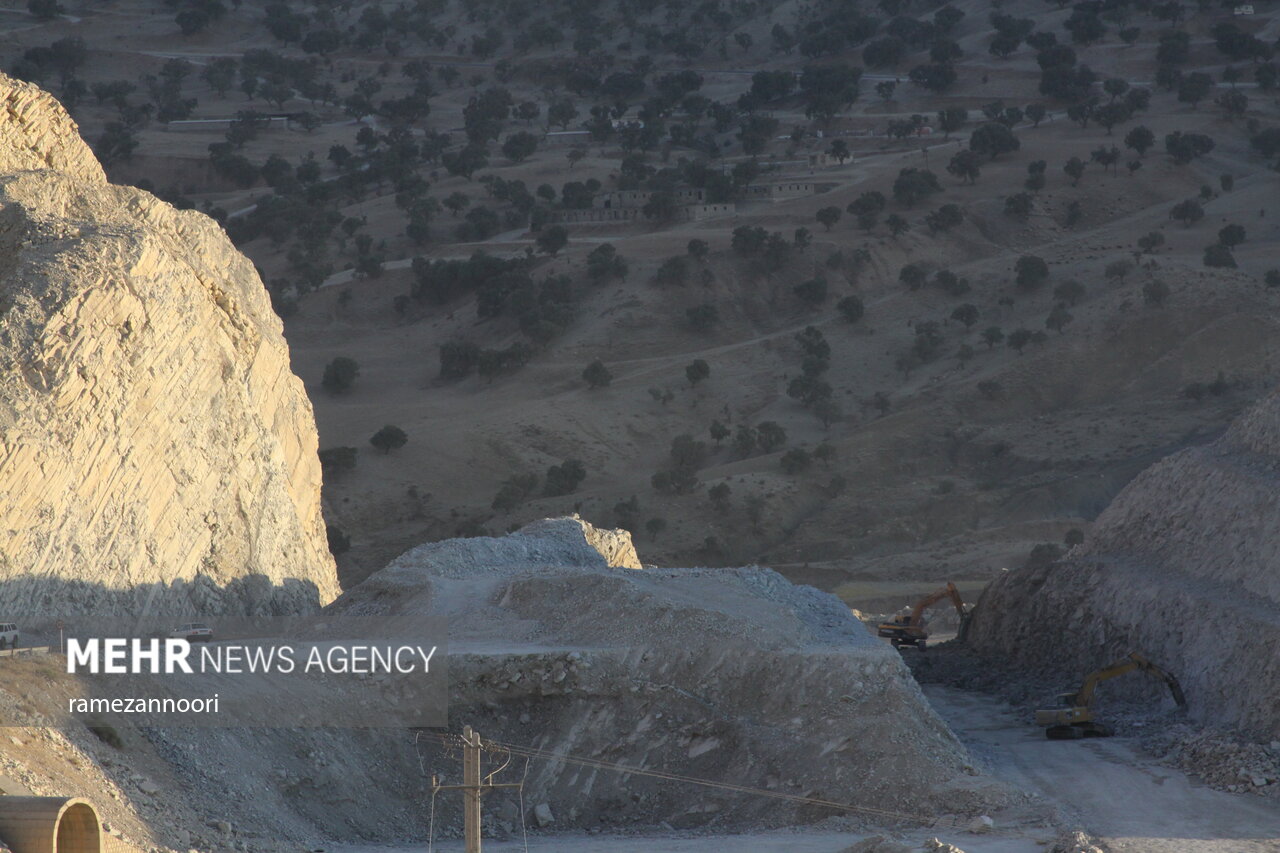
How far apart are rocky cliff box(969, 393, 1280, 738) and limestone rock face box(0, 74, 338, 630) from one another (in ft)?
57.2

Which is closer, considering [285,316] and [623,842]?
[623,842]

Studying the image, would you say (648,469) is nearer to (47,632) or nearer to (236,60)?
(47,632)

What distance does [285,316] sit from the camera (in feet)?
263

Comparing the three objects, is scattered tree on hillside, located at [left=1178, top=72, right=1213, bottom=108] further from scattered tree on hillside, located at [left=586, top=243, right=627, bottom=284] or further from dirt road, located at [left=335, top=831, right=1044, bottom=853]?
dirt road, located at [left=335, top=831, right=1044, bottom=853]

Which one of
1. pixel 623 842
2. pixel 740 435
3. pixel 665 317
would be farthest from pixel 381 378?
pixel 623 842

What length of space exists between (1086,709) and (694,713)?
9.39 metres

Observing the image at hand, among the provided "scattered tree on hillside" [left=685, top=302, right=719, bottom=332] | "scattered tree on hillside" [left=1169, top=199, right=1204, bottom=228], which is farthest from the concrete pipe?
"scattered tree on hillside" [left=1169, top=199, right=1204, bottom=228]

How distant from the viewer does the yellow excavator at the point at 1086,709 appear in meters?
29.8

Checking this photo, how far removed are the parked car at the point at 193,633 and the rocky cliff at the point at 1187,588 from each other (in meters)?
18.3

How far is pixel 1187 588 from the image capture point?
32.1 meters

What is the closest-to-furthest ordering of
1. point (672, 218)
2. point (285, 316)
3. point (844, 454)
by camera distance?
point (844, 454) < point (285, 316) < point (672, 218)

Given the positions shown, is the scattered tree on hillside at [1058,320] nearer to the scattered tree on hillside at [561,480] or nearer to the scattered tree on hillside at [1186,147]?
the scattered tree on hillside at [1186,147]

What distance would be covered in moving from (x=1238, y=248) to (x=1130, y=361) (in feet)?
45.1

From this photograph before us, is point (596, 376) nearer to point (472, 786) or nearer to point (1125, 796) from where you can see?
point (1125, 796)
